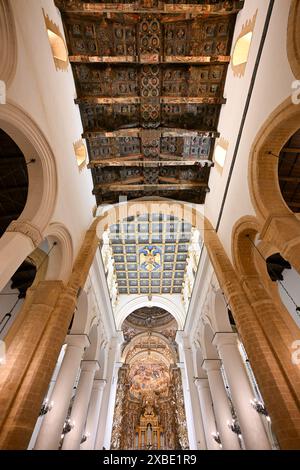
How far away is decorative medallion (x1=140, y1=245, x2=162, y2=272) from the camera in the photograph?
14.4 m

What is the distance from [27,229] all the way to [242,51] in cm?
770

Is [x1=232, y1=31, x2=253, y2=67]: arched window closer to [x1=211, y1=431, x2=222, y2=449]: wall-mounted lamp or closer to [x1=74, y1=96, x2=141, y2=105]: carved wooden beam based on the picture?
[x1=74, y1=96, x2=141, y2=105]: carved wooden beam

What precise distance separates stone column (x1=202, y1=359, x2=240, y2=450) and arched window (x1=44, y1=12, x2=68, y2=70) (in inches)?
514

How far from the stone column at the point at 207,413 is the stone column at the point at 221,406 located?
1964mm

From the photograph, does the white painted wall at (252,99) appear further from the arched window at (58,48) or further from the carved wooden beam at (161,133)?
the arched window at (58,48)

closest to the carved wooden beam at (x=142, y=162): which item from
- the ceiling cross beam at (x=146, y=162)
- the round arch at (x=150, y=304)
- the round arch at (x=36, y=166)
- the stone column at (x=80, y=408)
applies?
the ceiling cross beam at (x=146, y=162)

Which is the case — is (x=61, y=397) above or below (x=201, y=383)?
below

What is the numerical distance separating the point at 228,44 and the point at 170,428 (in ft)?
90.7

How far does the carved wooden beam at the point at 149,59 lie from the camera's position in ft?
21.0

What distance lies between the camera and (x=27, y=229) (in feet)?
15.5

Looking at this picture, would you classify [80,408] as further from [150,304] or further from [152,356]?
[152,356]

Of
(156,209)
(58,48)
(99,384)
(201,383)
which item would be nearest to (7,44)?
Answer: (58,48)
